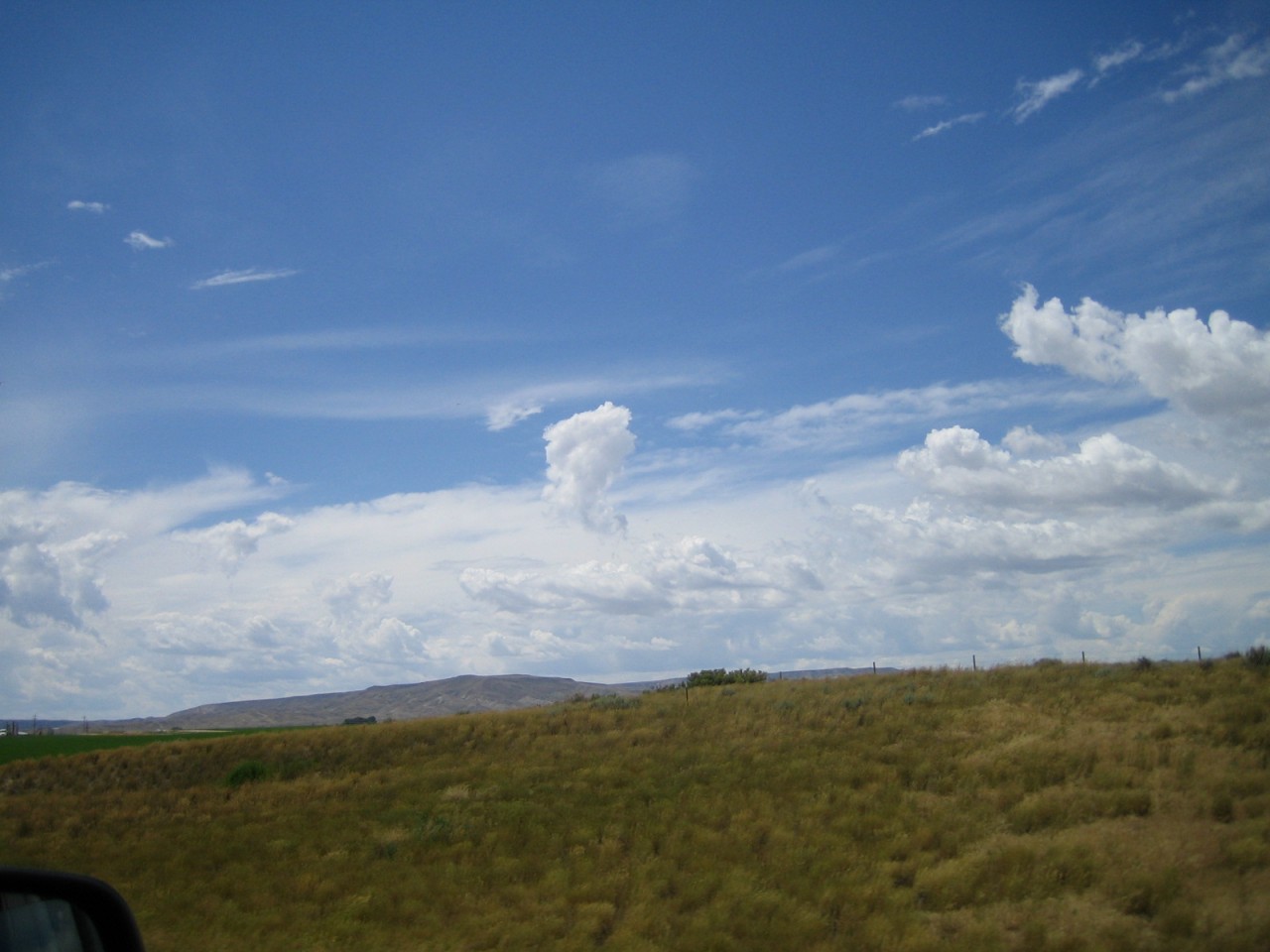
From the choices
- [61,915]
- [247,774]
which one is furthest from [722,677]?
[61,915]

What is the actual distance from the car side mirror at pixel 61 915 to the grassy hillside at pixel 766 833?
30.0ft

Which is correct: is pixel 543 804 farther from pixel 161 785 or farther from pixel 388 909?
pixel 161 785

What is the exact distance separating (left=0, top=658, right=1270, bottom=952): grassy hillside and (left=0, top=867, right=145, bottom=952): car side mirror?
9138mm

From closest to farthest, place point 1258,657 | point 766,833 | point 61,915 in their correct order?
point 61,915
point 766,833
point 1258,657

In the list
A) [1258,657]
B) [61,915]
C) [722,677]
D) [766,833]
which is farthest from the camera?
[722,677]

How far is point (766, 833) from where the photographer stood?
55.7ft

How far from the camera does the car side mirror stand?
12.9 ft

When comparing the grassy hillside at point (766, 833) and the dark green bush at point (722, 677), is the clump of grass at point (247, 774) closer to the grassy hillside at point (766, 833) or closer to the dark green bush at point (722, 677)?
the grassy hillside at point (766, 833)

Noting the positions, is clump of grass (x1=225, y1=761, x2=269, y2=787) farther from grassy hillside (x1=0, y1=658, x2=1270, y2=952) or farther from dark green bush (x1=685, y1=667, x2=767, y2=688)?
dark green bush (x1=685, y1=667, x2=767, y2=688)

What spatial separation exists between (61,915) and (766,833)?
14.3 m

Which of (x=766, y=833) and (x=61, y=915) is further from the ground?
(x=61, y=915)

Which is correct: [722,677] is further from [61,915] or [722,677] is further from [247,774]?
[61,915]

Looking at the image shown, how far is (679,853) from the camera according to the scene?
641 inches

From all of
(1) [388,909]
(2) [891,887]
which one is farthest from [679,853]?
(1) [388,909]
